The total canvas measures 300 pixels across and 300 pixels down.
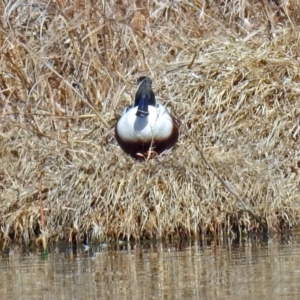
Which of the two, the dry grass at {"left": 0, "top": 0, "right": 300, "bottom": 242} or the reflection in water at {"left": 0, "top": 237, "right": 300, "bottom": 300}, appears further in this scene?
the dry grass at {"left": 0, "top": 0, "right": 300, "bottom": 242}

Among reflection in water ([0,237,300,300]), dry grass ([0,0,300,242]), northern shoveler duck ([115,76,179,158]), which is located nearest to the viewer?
reflection in water ([0,237,300,300])

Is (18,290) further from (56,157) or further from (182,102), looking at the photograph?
(182,102)

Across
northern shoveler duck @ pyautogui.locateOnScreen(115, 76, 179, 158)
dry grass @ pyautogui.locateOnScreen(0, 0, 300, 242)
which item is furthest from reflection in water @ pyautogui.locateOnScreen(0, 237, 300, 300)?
northern shoveler duck @ pyautogui.locateOnScreen(115, 76, 179, 158)

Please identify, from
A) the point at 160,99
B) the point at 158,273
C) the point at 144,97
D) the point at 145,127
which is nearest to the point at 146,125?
the point at 145,127

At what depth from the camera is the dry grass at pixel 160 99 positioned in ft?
23.5

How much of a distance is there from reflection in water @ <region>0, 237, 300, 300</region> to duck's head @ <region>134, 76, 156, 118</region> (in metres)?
1.34

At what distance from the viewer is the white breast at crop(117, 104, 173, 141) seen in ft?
26.0

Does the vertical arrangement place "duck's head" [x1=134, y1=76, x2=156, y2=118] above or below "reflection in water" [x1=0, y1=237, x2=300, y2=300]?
above

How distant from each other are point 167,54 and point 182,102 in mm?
739

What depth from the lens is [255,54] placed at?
862cm

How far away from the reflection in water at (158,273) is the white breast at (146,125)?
3.99 feet

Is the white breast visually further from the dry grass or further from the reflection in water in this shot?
the reflection in water

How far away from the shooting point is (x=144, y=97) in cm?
802

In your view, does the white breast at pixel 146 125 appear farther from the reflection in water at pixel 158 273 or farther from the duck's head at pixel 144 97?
the reflection in water at pixel 158 273
